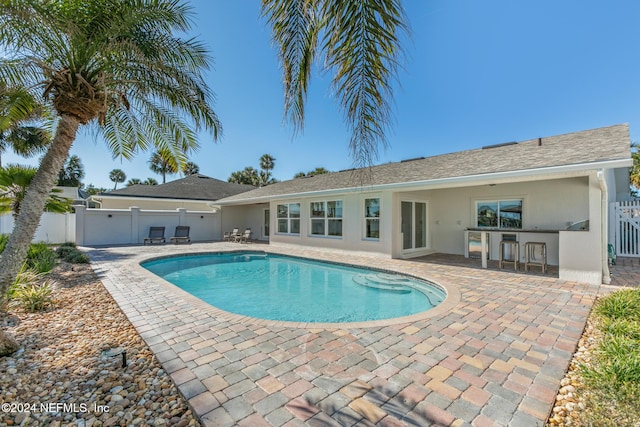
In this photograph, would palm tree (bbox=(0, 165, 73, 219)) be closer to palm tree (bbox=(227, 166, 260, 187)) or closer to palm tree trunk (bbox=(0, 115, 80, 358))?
palm tree trunk (bbox=(0, 115, 80, 358))

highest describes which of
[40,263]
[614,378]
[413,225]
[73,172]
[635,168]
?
[73,172]

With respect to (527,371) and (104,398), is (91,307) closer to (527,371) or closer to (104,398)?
(104,398)

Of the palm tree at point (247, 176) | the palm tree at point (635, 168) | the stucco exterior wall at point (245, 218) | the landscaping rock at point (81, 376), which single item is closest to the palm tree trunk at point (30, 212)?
the landscaping rock at point (81, 376)

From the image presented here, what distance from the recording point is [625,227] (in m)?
11.5

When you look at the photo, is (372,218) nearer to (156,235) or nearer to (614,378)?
(614,378)

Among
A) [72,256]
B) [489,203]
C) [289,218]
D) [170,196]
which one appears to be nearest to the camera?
[72,256]

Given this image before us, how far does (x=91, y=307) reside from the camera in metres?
5.77

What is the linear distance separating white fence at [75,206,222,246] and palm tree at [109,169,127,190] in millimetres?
52678

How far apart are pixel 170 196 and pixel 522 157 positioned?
2368cm

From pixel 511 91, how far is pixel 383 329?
12.8 m

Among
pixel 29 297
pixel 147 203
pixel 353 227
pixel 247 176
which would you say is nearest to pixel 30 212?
pixel 29 297

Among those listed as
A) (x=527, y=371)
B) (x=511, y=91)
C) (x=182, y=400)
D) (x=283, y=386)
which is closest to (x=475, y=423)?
(x=527, y=371)

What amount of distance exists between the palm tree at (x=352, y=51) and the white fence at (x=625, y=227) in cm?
1413

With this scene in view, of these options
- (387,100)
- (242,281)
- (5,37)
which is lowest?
(242,281)
